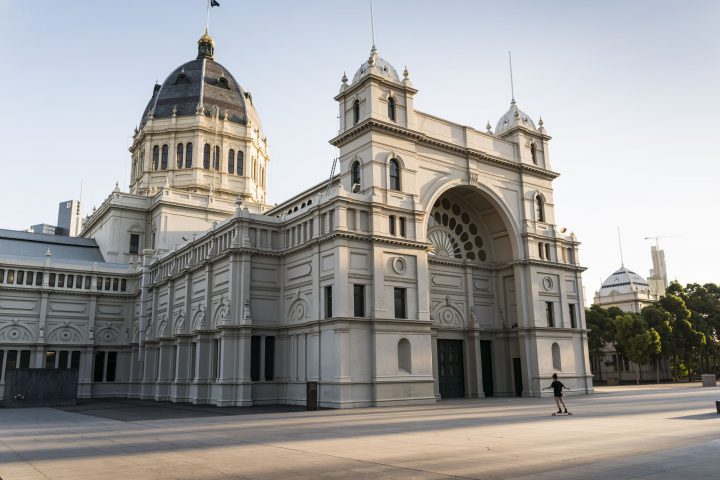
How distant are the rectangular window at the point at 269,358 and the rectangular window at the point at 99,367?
91.4 feet

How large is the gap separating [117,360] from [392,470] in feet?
182

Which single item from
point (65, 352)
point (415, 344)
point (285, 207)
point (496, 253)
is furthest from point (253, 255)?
point (65, 352)

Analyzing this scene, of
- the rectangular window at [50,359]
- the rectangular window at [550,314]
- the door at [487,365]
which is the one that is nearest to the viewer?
the door at [487,365]

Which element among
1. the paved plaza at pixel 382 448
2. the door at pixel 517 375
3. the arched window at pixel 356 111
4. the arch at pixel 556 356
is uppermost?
the arched window at pixel 356 111

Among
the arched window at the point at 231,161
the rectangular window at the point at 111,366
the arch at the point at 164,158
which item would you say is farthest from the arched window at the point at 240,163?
the rectangular window at the point at 111,366

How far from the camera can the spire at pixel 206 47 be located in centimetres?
8825

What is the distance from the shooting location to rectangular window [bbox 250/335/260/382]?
40219mm

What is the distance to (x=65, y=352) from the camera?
5866 centimetres

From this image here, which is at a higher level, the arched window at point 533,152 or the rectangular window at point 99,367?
the arched window at point 533,152

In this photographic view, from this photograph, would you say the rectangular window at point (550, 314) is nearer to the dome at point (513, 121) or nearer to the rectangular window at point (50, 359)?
the dome at point (513, 121)

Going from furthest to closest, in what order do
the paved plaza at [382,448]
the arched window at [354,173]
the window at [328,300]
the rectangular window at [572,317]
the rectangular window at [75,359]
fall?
the rectangular window at [75,359]
the rectangular window at [572,317]
the arched window at [354,173]
the window at [328,300]
the paved plaza at [382,448]

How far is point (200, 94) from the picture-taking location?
78375 millimetres

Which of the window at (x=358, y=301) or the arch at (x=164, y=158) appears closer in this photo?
the window at (x=358, y=301)

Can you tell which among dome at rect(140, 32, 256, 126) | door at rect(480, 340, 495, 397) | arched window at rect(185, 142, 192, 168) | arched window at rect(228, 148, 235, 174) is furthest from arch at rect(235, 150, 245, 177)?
door at rect(480, 340, 495, 397)
